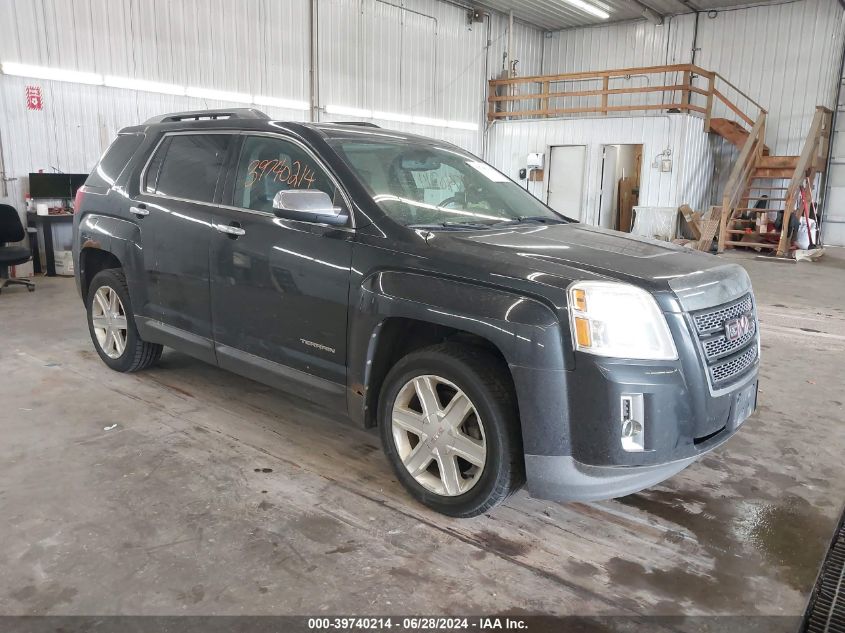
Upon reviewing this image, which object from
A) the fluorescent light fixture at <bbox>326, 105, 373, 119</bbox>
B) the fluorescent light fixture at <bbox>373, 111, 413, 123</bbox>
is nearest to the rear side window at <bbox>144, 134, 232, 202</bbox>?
the fluorescent light fixture at <bbox>326, 105, 373, 119</bbox>

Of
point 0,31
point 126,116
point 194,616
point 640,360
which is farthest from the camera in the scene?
point 126,116

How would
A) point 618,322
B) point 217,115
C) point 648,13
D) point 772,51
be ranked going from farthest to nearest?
point 648,13 < point 772,51 < point 217,115 < point 618,322

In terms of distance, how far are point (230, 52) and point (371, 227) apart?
974 centimetres

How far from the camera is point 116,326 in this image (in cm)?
437

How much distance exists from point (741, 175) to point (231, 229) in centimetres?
1285

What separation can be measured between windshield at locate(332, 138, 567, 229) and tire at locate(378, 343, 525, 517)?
69 centimetres

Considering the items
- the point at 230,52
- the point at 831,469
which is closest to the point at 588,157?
the point at 230,52

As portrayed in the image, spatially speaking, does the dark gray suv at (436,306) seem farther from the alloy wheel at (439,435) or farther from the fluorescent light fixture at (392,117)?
the fluorescent light fixture at (392,117)

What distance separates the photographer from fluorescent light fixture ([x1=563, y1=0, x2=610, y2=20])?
15.4 metres

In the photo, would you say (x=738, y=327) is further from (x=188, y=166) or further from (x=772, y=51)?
(x=772, y=51)

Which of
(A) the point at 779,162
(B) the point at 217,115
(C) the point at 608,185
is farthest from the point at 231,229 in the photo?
(A) the point at 779,162

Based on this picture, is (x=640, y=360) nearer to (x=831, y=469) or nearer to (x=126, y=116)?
(x=831, y=469)

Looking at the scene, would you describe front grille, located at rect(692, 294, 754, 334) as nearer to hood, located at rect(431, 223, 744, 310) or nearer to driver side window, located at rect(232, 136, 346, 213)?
hood, located at rect(431, 223, 744, 310)

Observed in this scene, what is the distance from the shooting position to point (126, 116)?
9859 millimetres
